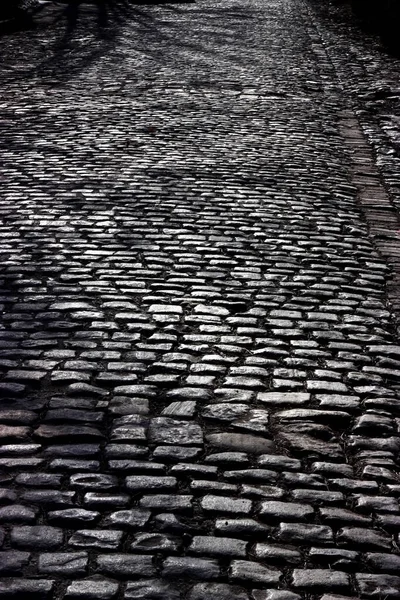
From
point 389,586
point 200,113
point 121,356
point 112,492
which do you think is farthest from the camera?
point 200,113

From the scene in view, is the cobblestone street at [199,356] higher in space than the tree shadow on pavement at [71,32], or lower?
lower

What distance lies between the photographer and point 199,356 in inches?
173

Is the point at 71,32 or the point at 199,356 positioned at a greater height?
the point at 71,32

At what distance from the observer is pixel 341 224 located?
658 centimetres

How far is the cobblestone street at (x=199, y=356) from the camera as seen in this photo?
9.61 feet

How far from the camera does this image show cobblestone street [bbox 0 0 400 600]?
2.93 m

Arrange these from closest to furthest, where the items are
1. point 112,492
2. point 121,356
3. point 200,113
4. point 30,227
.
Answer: point 112,492
point 121,356
point 30,227
point 200,113

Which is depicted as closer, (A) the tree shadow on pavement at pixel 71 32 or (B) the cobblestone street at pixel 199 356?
(B) the cobblestone street at pixel 199 356

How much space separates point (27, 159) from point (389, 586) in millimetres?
6341

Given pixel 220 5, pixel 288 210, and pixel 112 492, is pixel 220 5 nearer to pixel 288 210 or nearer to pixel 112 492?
pixel 288 210

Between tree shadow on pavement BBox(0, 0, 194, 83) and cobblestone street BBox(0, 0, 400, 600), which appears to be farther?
tree shadow on pavement BBox(0, 0, 194, 83)

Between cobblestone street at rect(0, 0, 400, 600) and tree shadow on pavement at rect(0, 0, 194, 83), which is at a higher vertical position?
tree shadow on pavement at rect(0, 0, 194, 83)

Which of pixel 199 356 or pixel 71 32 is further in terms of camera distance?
pixel 71 32

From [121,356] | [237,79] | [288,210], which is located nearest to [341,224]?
[288,210]
